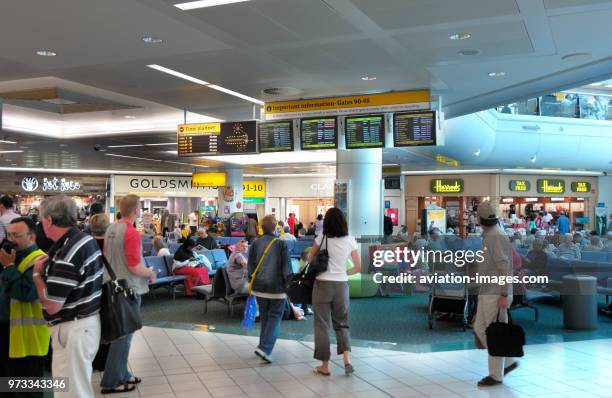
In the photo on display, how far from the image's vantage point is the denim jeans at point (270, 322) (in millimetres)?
6055

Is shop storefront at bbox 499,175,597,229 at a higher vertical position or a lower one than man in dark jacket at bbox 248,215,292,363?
higher

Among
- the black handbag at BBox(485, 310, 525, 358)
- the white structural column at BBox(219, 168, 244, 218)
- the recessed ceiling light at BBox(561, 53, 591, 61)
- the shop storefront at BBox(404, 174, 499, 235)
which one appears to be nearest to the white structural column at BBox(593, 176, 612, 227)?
the shop storefront at BBox(404, 174, 499, 235)

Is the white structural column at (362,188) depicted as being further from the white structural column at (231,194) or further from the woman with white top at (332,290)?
the white structural column at (231,194)

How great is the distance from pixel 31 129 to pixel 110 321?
12.0 metres

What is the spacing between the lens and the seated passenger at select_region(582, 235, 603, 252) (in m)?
12.2

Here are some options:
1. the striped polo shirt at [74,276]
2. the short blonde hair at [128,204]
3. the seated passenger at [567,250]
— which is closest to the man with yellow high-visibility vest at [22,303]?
the striped polo shirt at [74,276]

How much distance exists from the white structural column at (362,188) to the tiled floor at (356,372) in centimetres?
507

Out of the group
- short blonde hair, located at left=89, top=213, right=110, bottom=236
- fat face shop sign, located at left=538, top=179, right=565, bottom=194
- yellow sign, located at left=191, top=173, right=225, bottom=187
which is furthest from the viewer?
fat face shop sign, located at left=538, top=179, right=565, bottom=194

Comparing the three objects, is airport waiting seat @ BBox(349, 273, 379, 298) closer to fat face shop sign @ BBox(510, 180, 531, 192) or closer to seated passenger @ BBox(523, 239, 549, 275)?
seated passenger @ BBox(523, 239, 549, 275)

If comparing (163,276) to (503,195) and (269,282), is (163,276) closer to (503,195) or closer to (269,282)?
(269,282)

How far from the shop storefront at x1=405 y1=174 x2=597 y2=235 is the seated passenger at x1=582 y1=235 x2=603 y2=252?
14.2 meters

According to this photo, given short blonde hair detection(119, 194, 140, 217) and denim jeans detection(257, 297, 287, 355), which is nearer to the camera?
short blonde hair detection(119, 194, 140, 217)

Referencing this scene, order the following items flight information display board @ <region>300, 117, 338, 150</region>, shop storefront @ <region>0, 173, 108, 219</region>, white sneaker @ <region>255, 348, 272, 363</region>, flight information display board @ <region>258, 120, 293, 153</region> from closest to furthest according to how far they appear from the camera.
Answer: white sneaker @ <region>255, 348, 272, 363</region>, flight information display board @ <region>300, 117, 338, 150</region>, flight information display board @ <region>258, 120, 293, 153</region>, shop storefront @ <region>0, 173, 108, 219</region>

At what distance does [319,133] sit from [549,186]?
928 inches
